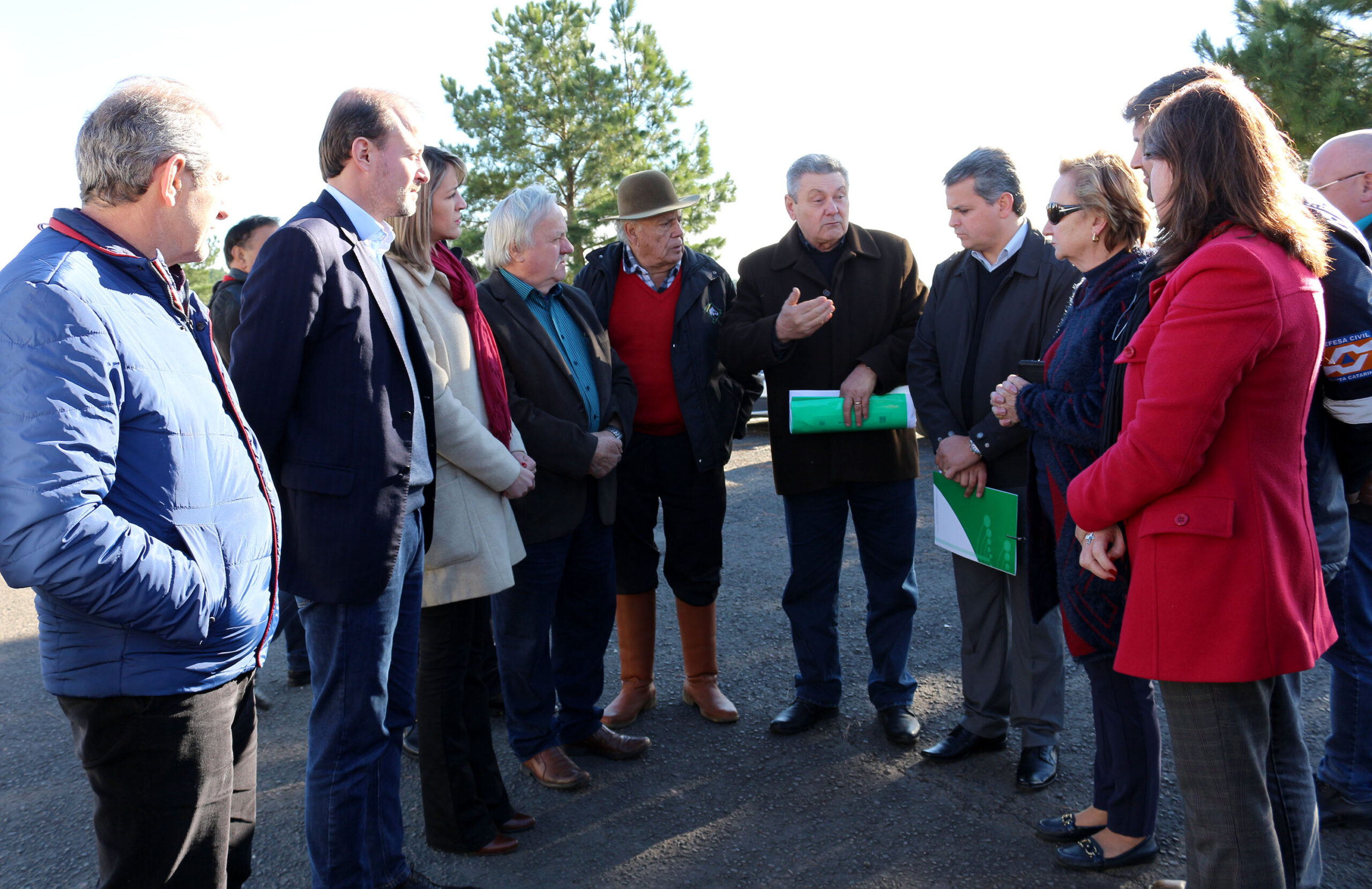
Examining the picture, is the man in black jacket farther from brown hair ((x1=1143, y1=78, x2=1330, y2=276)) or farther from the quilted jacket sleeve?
the quilted jacket sleeve

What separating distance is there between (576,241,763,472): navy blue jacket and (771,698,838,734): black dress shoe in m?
1.11

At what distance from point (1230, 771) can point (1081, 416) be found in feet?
3.45

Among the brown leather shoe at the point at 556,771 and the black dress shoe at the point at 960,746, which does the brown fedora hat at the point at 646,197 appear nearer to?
the brown leather shoe at the point at 556,771

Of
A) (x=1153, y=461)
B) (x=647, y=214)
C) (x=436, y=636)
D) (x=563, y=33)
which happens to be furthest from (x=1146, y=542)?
(x=563, y=33)

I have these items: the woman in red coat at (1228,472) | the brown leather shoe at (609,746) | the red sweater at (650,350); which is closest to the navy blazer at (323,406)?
the brown leather shoe at (609,746)

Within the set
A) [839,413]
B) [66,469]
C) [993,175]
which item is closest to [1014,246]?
[993,175]

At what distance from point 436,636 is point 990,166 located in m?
2.67

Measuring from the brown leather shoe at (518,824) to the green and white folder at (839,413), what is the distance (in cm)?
185

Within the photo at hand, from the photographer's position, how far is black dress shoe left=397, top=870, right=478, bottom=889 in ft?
8.66

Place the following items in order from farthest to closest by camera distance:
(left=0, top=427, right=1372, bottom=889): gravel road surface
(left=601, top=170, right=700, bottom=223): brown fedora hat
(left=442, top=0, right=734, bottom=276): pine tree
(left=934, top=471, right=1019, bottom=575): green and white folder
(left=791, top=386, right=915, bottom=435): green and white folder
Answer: (left=442, top=0, right=734, bottom=276): pine tree
(left=601, top=170, right=700, bottom=223): brown fedora hat
(left=791, top=386, right=915, bottom=435): green and white folder
(left=934, top=471, right=1019, bottom=575): green and white folder
(left=0, top=427, right=1372, bottom=889): gravel road surface

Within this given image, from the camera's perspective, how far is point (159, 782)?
1.74 m

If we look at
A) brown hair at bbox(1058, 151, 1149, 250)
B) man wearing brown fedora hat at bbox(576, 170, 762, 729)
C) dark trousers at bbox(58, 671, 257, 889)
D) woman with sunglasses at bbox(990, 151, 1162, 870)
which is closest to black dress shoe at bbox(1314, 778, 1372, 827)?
woman with sunglasses at bbox(990, 151, 1162, 870)

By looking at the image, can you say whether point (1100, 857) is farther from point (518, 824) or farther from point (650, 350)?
point (650, 350)

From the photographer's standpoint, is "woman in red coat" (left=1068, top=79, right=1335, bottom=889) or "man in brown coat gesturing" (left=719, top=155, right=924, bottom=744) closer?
"woman in red coat" (left=1068, top=79, right=1335, bottom=889)
